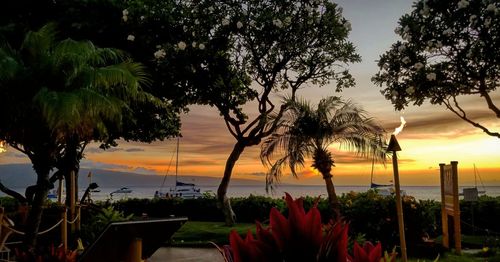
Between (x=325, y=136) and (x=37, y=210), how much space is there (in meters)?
8.76

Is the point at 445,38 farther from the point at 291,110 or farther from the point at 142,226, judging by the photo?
the point at 142,226

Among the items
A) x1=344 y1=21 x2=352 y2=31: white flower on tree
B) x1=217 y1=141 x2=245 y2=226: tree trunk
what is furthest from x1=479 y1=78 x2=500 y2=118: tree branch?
x1=217 y1=141 x2=245 y2=226: tree trunk

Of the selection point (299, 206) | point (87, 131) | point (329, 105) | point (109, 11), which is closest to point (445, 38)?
point (329, 105)

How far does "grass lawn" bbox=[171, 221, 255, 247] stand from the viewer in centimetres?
1462

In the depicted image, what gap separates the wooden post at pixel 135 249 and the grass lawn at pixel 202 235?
10.3 meters

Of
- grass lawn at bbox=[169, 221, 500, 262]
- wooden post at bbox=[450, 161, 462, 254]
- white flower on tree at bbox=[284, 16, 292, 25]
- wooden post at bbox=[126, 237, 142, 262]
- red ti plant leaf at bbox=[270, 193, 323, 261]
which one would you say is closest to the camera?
red ti plant leaf at bbox=[270, 193, 323, 261]

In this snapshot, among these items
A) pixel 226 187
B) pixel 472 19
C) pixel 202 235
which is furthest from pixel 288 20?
pixel 202 235

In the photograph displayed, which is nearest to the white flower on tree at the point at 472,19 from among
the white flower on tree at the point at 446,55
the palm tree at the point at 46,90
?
the white flower on tree at the point at 446,55

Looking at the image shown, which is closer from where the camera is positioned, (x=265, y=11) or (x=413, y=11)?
(x=413, y=11)

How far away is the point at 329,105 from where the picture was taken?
1689 cm

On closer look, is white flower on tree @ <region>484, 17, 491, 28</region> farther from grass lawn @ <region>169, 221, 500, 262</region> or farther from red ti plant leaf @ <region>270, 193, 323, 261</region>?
red ti plant leaf @ <region>270, 193, 323, 261</region>

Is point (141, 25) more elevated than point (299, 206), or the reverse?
point (141, 25)

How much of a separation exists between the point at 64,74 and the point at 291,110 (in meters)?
8.10

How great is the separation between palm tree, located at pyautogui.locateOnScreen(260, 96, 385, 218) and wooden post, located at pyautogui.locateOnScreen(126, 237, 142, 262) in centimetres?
1254
